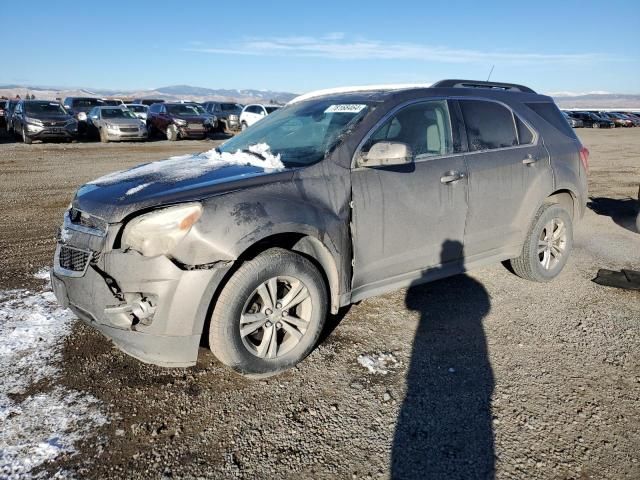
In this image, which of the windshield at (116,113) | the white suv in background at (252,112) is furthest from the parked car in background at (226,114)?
the windshield at (116,113)

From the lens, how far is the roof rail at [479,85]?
13.6 feet

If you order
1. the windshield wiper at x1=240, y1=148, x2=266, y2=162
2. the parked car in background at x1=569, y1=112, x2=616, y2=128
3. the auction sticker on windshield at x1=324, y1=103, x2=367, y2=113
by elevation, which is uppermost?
the parked car in background at x1=569, y1=112, x2=616, y2=128

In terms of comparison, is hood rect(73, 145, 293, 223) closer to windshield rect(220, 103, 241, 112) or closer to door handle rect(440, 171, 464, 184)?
door handle rect(440, 171, 464, 184)

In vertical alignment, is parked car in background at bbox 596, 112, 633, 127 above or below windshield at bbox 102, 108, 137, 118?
above

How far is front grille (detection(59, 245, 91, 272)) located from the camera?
2.90 m

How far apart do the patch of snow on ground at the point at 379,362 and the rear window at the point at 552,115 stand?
2.89 metres

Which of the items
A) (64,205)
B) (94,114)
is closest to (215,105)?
(94,114)

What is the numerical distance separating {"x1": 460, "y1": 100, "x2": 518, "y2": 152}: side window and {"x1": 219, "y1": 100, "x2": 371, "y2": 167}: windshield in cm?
101

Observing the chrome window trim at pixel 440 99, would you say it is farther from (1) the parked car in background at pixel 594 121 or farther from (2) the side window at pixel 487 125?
(1) the parked car in background at pixel 594 121

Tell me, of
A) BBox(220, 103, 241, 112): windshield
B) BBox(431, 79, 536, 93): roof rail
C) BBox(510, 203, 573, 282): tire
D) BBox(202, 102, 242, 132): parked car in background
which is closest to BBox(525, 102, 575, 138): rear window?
BBox(431, 79, 536, 93): roof rail

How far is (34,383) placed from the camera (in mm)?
3012

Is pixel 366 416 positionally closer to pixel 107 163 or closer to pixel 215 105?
pixel 107 163

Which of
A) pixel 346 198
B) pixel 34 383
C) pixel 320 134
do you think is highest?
pixel 320 134

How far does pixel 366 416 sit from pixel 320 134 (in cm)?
202
